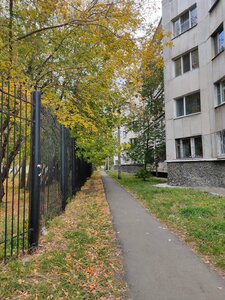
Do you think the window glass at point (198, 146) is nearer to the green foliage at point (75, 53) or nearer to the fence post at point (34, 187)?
the green foliage at point (75, 53)

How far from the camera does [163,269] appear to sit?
3.48 meters

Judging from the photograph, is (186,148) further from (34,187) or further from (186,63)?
(34,187)

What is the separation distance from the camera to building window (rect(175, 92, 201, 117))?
47.8ft

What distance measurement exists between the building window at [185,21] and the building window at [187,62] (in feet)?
5.23

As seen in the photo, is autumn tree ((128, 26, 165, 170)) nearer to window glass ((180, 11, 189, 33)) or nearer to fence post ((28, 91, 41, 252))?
window glass ((180, 11, 189, 33))

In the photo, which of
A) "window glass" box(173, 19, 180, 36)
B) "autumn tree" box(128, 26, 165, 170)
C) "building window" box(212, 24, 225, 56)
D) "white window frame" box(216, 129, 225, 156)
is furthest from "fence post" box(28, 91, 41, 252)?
"autumn tree" box(128, 26, 165, 170)

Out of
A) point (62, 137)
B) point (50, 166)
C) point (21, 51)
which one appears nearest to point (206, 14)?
point (21, 51)

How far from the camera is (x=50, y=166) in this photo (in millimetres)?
5621

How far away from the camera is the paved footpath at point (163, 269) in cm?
287

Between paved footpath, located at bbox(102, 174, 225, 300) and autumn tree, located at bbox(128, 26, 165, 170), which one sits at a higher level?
autumn tree, located at bbox(128, 26, 165, 170)

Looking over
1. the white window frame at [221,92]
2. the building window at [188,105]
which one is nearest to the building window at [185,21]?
the building window at [188,105]

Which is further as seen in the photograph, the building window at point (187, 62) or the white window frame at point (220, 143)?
the building window at point (187, 62)

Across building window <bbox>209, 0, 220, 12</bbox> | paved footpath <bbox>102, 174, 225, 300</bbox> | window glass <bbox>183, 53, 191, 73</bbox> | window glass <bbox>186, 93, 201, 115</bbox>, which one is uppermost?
building window <bbox>209, 0, 220, 12</bbox>

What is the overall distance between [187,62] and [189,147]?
523cm
